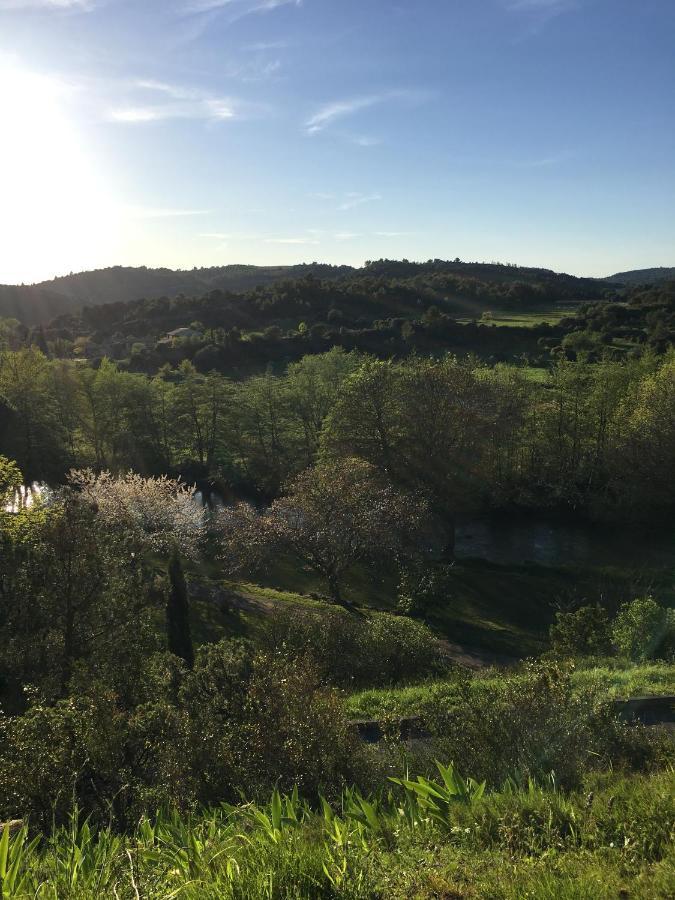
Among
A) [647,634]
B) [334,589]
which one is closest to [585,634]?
[647,634]

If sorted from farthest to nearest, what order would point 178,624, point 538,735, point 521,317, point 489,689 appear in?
point 521,317
point 178,624
point 489,689
point 538,735

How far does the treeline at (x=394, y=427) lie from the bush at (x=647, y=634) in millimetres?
15565

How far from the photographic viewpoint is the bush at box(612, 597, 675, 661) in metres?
14.7

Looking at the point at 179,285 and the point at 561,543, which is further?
the point at 179,285

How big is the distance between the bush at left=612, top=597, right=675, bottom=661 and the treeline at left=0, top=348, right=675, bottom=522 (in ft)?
51.1

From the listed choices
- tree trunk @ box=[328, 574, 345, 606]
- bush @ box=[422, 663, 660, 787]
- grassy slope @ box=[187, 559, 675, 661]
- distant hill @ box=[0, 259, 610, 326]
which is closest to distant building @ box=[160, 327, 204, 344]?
distant hill @ box=[0, 259, 610, 326]

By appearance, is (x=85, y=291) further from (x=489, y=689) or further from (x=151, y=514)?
(x=489, y=689)

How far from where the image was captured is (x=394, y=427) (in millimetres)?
31500

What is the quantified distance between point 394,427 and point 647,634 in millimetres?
18503

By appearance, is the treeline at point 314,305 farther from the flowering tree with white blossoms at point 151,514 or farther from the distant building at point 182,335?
the flowering tree with white blossoms at point 151,514

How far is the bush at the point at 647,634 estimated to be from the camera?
1466cm

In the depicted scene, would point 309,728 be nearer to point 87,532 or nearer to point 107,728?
point 107,728

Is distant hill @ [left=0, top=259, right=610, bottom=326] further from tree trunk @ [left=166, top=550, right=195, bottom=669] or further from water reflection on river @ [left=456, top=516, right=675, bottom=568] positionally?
tree trunk @ [left=166, top=550, right=195, bottom=669]

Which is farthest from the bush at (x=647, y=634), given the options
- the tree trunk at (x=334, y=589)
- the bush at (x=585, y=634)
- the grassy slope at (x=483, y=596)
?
the tree trunk at (x=334, y=589)
